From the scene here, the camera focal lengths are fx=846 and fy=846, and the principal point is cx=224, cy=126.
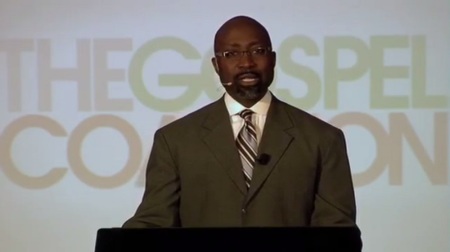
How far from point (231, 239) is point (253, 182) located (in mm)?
484

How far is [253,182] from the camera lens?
1.75m

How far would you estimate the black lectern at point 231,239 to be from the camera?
1.26 metres

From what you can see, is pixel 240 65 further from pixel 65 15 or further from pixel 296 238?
pixel 65 15

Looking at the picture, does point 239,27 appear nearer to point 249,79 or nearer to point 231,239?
point 249,79

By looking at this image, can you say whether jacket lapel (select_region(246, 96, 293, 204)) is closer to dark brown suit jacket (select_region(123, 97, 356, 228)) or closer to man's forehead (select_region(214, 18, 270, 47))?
dark brown suit jacket (select_region(123, 97, 356, 228))

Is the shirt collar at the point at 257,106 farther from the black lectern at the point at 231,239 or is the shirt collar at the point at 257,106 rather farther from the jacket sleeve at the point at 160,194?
the black lectern at the point at 231,239

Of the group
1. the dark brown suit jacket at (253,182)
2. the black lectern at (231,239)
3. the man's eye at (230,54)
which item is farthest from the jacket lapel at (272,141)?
the black lectern at (231,239)

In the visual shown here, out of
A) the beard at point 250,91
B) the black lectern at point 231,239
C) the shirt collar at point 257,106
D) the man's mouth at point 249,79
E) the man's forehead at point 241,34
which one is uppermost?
the man's forehead at point 241,34

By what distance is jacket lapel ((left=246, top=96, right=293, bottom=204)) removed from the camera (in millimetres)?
1744

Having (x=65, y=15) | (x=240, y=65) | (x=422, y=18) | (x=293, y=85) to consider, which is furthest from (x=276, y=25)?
(x=240, y=65)

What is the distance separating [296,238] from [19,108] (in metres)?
2.03

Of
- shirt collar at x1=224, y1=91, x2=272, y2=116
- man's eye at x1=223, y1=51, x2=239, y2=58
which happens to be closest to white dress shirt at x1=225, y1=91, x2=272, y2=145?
shirt collar at x1=224, y1=91, x2=272, y2=116

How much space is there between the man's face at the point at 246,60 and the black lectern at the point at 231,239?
597mm

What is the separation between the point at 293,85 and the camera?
302 cm
